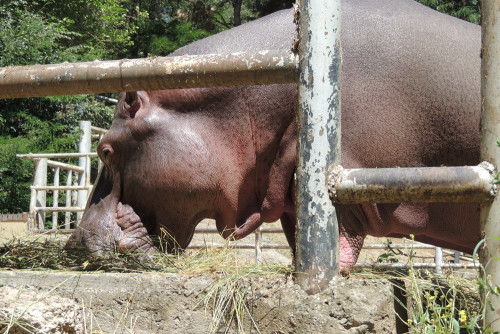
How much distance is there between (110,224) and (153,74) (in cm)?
181

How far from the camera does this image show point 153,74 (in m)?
2.13

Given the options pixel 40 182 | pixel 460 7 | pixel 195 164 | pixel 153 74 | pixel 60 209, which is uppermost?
pixel 460 7

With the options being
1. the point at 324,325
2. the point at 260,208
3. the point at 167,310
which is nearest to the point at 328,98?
the point at 324,325

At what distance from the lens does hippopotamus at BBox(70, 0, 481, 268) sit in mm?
3324

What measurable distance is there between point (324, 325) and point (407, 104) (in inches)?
73.6

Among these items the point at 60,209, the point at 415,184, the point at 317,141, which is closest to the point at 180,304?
the point at 317,141

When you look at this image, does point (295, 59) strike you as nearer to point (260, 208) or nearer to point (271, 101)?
point (271, 101)

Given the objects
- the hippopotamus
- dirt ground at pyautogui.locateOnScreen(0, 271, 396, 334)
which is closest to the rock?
dirt ground at pyautogui.locateOnScreen(0, 271, 396, 334)

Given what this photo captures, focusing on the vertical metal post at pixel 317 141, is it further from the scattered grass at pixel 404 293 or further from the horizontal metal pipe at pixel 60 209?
the horizontal metal pipe at pixel 60 209

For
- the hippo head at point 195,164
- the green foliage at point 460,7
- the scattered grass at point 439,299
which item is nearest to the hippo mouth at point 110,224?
the hippo head at point 195,164

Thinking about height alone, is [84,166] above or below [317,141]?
below

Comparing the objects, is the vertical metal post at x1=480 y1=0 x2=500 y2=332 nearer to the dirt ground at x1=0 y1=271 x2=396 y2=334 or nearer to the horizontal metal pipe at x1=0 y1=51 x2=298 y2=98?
the dirt ground at x1=0 y1=271 x2=396 y2=334

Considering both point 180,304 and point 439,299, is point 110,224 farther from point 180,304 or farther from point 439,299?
point 439,299

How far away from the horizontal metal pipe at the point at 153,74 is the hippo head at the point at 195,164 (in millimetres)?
1410
